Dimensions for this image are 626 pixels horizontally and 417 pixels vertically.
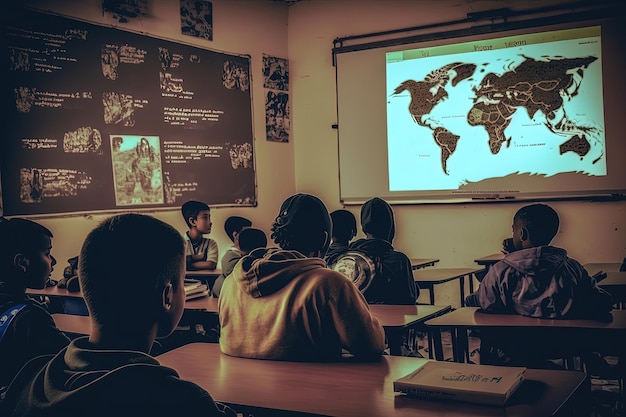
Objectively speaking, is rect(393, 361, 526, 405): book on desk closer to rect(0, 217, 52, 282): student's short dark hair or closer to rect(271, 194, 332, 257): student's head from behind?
rect(271, 194, 332, 257): student's head from behind

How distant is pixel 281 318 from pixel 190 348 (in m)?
0.52

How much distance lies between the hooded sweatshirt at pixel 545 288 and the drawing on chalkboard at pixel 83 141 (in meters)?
3.43

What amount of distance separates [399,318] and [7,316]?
150 cm

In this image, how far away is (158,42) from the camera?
224 inches

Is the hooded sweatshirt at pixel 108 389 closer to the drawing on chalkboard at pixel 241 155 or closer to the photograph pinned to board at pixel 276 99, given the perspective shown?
the drawing on chalkboard at pixel 241 155

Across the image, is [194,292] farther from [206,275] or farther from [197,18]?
[197,18]

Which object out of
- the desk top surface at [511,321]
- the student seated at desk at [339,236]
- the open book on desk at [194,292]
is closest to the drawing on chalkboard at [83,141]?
the open book on desk at [194,292]

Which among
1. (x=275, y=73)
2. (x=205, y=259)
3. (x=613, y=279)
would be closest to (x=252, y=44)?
(x=275, y=73)

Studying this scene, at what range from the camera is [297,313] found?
203 centimetres

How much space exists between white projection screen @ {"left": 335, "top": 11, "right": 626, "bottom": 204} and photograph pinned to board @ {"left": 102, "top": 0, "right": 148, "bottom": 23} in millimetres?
2044

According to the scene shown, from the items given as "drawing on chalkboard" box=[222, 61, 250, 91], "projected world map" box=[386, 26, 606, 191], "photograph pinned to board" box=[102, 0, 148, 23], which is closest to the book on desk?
"projected world map" box=[386, 26, 606, 191]

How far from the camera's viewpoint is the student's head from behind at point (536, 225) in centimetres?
293

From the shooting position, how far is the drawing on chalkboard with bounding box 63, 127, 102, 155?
4945 mm

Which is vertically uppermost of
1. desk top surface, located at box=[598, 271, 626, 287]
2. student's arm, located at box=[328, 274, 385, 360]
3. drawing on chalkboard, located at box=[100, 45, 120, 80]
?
drawing on chalkboard, located at box=[100, 45, 120, 80]
